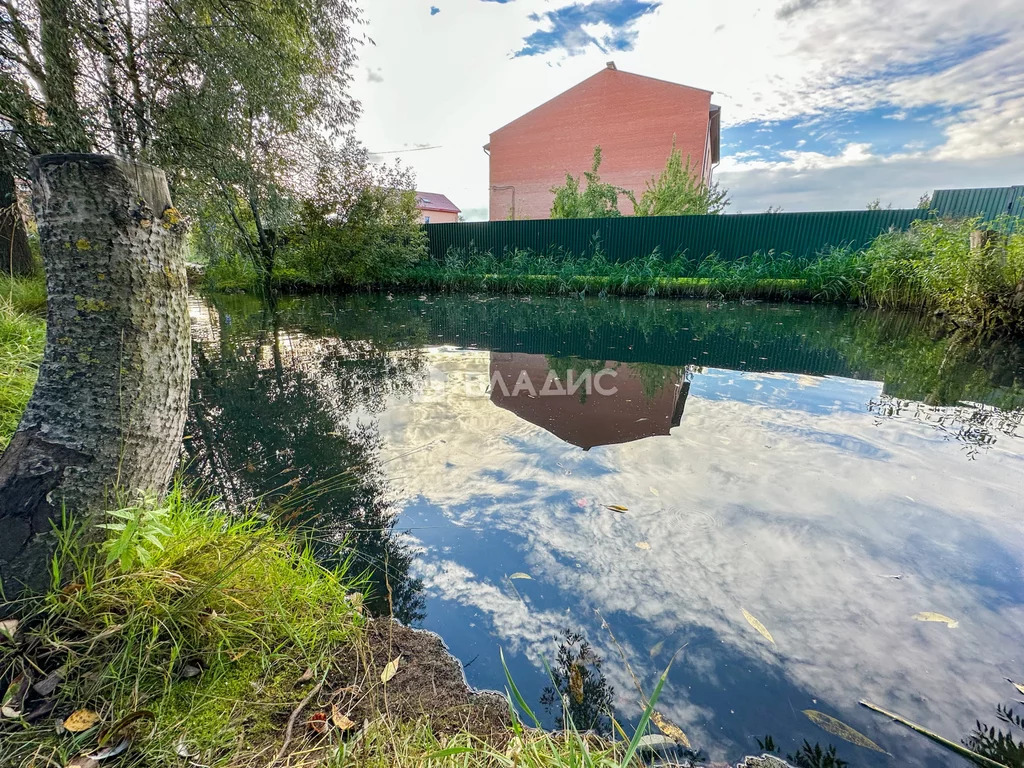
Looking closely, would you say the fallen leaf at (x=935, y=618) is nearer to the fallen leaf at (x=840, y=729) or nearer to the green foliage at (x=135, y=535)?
the fallen leaf at (x=840, y=729)

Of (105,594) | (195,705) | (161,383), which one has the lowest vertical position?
(195,705)

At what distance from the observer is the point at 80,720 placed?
2.49 ft

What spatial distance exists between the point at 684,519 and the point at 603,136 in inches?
819

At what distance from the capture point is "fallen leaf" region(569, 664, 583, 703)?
39.0 inches

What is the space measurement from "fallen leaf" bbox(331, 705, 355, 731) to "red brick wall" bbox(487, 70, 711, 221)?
20254mm

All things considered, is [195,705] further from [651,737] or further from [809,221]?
[809,221]

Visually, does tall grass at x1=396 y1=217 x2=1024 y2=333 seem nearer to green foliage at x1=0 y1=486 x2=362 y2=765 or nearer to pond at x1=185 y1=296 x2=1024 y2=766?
pond at x1=185 y1=296 x2=1024 y2=766

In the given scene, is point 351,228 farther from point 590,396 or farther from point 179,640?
point 179,640

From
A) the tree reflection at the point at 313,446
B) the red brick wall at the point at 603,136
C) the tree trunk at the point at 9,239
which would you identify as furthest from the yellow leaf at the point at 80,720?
the red brick wall at the point at 603,136

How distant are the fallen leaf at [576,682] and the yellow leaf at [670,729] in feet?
0.54

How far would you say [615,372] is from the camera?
3.66m

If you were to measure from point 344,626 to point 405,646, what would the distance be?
0.16 m

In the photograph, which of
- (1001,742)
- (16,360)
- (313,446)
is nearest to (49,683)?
(313,446)

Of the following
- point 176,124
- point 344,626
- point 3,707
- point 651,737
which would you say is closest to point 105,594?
point 3,707
